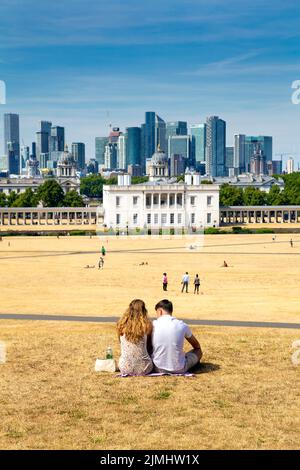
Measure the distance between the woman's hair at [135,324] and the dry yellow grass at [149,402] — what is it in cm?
109

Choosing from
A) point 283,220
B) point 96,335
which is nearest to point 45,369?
point 96,335

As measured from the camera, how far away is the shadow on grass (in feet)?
55.1

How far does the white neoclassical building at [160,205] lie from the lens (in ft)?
458

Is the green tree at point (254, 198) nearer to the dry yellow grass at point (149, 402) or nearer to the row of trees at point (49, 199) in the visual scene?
the row of trees at point (49, 199)

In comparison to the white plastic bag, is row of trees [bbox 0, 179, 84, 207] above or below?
above

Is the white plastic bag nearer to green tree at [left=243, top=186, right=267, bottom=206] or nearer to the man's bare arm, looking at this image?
the man's bare arm

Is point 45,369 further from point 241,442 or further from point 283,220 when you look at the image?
point 283,220

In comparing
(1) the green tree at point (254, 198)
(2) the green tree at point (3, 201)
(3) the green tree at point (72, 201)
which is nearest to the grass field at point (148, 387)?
(1) the green tree at point (254, 198)

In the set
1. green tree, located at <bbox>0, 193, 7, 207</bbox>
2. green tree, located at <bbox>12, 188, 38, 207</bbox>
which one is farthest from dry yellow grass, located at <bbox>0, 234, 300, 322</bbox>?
green tree, located at <bbox>0, 193, 7, 207</bbox>

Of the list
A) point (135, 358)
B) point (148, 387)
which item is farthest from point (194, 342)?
point (148, 387)

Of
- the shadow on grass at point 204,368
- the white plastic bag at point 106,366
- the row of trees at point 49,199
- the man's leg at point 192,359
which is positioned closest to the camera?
the man's leg at point 192,359

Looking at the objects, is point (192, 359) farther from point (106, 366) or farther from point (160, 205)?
point (160, 205)

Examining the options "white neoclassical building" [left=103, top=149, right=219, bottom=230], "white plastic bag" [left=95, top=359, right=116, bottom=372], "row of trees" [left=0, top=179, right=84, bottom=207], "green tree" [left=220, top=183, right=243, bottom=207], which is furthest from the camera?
"row of trees" [left=0, top=179, right=84, bottom=207]

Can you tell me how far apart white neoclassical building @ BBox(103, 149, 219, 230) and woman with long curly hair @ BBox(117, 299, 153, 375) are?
12176 cm
